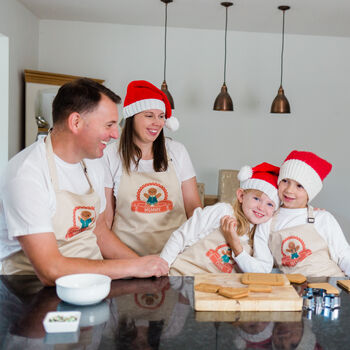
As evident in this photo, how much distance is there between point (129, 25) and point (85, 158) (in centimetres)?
385

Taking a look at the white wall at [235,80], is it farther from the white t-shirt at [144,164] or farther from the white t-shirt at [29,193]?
the white t-shirt at [29,193]

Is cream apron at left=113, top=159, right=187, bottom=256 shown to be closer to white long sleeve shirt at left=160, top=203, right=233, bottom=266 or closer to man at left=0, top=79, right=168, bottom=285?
white long sleeve shirt at left=160, top=203, right=233, bottom=266

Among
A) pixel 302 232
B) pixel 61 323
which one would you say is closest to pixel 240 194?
pixel 302 232

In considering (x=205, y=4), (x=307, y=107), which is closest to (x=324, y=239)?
(x=205, y=4)

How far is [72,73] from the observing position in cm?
536

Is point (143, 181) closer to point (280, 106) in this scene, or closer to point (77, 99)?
point (77, 99)

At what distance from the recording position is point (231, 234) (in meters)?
2.10

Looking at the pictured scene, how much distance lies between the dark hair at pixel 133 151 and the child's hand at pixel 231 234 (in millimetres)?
547

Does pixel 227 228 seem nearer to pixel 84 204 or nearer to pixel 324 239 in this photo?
pixel 324 239

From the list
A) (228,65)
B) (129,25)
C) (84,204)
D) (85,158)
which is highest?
(129,25)

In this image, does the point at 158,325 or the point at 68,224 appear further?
the point at 68,224

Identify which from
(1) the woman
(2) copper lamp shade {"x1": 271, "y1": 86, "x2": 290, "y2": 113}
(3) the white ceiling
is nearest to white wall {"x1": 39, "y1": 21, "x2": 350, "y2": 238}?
(3) the white ceiling

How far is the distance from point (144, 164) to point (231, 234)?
68 cm

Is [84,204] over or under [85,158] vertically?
under
